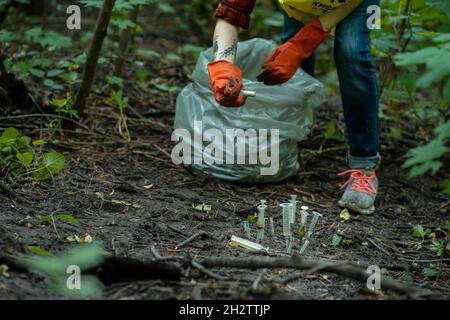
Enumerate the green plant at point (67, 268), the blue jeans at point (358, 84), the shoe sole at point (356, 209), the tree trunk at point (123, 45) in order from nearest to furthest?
the green plant at point (67, 268) < the blue jeans at point (358, 84) < the shoe sole at point (356, 209) < the tree trunk at point (123, 45)

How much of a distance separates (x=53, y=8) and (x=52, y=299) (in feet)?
13.4

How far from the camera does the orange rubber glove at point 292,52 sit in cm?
248

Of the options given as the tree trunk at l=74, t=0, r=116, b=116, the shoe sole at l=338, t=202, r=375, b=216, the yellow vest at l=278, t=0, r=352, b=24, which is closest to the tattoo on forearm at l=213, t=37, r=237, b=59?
the yellow vest at l=278, t=0, r=352, b=24

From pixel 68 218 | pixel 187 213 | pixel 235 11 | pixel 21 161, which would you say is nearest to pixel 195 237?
pixel 187 213

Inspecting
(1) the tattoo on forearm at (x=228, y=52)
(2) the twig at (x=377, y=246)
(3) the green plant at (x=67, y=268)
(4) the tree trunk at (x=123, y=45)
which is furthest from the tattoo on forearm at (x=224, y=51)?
(3) the green plant at (x=67, y=268)

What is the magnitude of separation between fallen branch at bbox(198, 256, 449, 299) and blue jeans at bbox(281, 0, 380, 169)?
3.75 ft

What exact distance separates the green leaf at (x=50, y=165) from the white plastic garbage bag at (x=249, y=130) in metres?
0.69

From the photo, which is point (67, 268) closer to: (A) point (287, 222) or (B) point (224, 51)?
(A) point (287, 222)

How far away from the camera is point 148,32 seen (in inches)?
208

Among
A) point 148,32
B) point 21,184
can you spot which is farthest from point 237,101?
point 148,32

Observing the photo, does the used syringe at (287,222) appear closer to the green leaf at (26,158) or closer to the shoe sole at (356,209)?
the shoe sole at (356,209)
